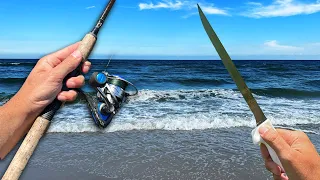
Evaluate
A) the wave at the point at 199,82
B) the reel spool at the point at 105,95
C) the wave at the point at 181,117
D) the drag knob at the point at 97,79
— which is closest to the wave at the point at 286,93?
the wave at the point at 199,82

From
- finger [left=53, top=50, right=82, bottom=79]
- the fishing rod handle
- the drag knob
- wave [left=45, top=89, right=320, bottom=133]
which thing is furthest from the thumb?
wave [left=45, top=89, right=320, bottom=133]

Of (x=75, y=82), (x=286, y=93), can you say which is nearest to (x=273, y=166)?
(x=75, y=82)

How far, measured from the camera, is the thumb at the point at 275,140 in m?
1.30

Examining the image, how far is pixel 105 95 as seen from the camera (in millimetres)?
2350

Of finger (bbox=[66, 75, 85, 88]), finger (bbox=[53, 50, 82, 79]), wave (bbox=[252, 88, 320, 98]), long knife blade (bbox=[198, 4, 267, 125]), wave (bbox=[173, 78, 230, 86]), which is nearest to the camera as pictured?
long knife blade (bbox=[198, 4, 267, 125])

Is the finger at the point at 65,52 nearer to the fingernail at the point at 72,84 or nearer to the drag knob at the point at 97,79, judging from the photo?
the fingernail at the point at 72,84

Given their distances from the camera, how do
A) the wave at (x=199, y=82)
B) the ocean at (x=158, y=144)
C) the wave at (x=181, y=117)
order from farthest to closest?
the wave at (x=199, y=82) < the wave at (x=181, y=117) < the ocean at (x=158, y=144)

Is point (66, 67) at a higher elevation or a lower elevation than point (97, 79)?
higher

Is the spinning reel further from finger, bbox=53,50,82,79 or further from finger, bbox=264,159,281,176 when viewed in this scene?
finger, bbox=264,159,281,176

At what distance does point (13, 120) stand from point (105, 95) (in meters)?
0.70

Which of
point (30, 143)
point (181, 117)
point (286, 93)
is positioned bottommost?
point (286, 93)

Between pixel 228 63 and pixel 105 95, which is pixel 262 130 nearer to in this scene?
pixel 228 63

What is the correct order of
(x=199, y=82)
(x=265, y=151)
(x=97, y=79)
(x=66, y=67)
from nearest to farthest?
(x=265, y=151), (x=66, y=67), (x=97, y=79), (x=199, y=82)

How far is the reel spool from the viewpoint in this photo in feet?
7.44
